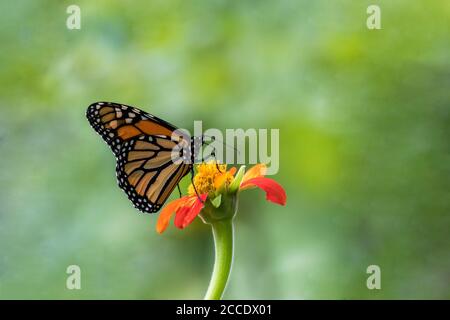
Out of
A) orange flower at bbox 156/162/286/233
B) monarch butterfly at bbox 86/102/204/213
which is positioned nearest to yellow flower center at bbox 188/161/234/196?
orange flower at bbox 156/162/286/233

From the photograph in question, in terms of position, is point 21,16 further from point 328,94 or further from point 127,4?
point 328,94

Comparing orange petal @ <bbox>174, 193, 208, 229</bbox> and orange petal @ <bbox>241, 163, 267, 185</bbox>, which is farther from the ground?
orange petal @ <bbox>241, 163, 267, 185</bbox>

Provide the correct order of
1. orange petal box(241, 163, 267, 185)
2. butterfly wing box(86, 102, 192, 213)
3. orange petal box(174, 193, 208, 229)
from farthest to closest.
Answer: butterfly wing box(86, 102, 192, 213) < orange petal box(241, 163, 267, 185) < orange petal box(174, 193, 208, 229)

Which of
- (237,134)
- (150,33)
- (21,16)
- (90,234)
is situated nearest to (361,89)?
(237,134)

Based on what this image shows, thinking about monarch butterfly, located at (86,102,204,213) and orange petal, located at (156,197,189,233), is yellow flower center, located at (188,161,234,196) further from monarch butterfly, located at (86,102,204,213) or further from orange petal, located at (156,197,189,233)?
monarch butterfly, located at (86,102,204,213)

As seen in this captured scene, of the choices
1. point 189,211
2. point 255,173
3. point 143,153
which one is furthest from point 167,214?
point 143,153

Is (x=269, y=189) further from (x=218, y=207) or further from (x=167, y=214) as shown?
(x=167, y=214)

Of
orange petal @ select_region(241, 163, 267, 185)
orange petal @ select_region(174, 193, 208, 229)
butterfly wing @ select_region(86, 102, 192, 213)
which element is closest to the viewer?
orange petal @ select_region(174, 193, 208, 229)
